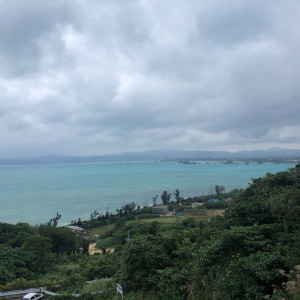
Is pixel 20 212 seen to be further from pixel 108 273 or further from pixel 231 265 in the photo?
pixel 231 265

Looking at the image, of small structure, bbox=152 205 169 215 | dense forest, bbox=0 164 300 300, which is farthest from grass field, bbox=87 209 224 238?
dense forest, bbox=0 164 300 300

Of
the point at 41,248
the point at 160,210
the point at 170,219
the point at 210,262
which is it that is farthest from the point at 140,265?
the point at 160,210

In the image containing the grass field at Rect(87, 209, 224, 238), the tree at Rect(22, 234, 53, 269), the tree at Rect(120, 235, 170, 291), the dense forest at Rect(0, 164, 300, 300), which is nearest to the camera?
the dense forest at Rect(0, 164, 300, 300)

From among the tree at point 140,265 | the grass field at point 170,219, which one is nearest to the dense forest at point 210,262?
the tree at point 140,265

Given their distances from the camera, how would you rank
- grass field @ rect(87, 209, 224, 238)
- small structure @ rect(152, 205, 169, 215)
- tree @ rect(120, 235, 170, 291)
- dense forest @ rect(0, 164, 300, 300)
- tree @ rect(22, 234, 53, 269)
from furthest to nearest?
small structure @ rect(152, 205, 169, 215) < grass field @ rect(87, 209, 224, 238) < tree @ rect(22, 234, 53, 269) < tree @ rect(120, 235, 170, 291) < dense forest @ rect(0, 164, 300, 300)

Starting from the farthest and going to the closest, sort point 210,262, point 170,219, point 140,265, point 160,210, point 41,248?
1. point 160,210
2. point 170,219
3. point 41,248
4. point 140,265
5. point 210,262

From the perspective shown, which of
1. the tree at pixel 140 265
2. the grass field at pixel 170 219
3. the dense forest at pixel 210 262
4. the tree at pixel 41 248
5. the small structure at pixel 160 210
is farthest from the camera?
the small structure at pixel 160 210

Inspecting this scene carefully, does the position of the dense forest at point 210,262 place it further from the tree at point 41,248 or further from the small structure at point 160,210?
the small structure at point 160,210

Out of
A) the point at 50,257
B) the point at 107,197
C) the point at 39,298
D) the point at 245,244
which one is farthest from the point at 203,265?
the point at 107,197

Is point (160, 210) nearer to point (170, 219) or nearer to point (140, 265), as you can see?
point (170, 219)

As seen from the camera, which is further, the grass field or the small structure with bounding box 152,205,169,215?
the small structure with bounding box 152,205,169,215

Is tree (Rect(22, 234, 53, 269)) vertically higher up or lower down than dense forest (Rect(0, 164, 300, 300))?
lower down

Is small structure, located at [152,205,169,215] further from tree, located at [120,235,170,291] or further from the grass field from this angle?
tree, located at [120,235,170,291]

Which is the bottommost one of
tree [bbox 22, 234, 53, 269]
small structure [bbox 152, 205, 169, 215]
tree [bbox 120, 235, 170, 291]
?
small structure [bbox 152, 205, 169, 215]
